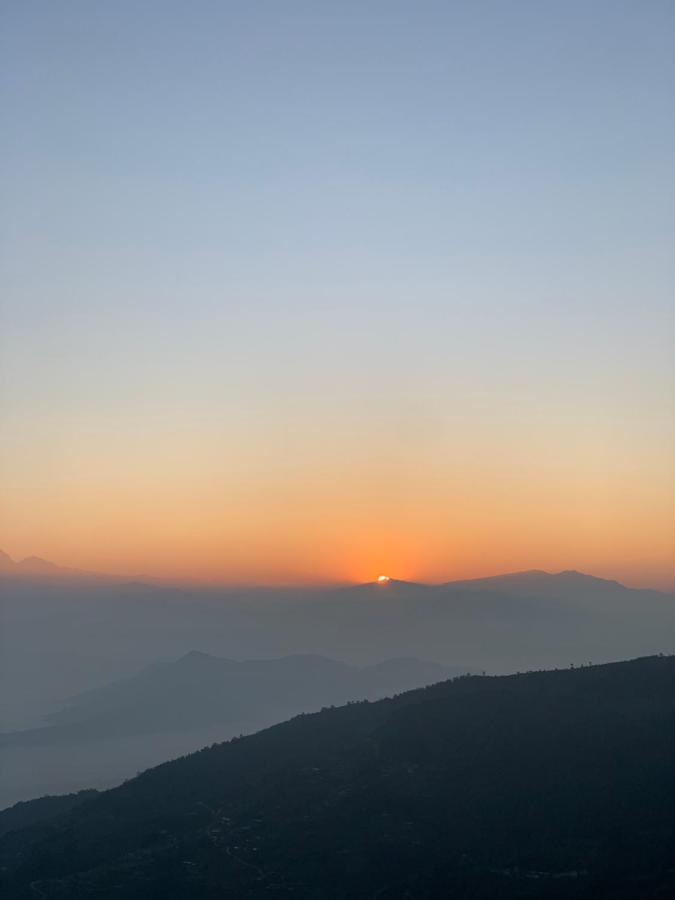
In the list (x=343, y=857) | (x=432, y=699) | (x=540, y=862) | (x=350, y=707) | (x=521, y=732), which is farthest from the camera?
(x=350, y=707)

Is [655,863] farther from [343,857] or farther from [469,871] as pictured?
[343,857]


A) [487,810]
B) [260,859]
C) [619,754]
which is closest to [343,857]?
[260,859]

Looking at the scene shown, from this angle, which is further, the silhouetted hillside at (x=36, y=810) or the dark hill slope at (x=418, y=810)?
the silhouetted hillside at (x=36, y=810)

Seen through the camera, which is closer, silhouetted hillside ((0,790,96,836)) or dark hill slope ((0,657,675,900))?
dark hill slope ((0,657,675,900))

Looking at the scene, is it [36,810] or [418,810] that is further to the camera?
[36,810]

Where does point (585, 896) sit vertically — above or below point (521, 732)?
below

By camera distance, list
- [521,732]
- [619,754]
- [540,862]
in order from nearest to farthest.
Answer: [540,862]
[619,754]
[521,732]

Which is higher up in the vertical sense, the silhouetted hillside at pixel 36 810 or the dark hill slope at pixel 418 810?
the dark hill slope at pixel 418 810

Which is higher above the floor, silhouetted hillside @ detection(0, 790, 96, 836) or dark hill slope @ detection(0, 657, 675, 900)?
dark hill slope @ detection(0, 657, 675, 900)
